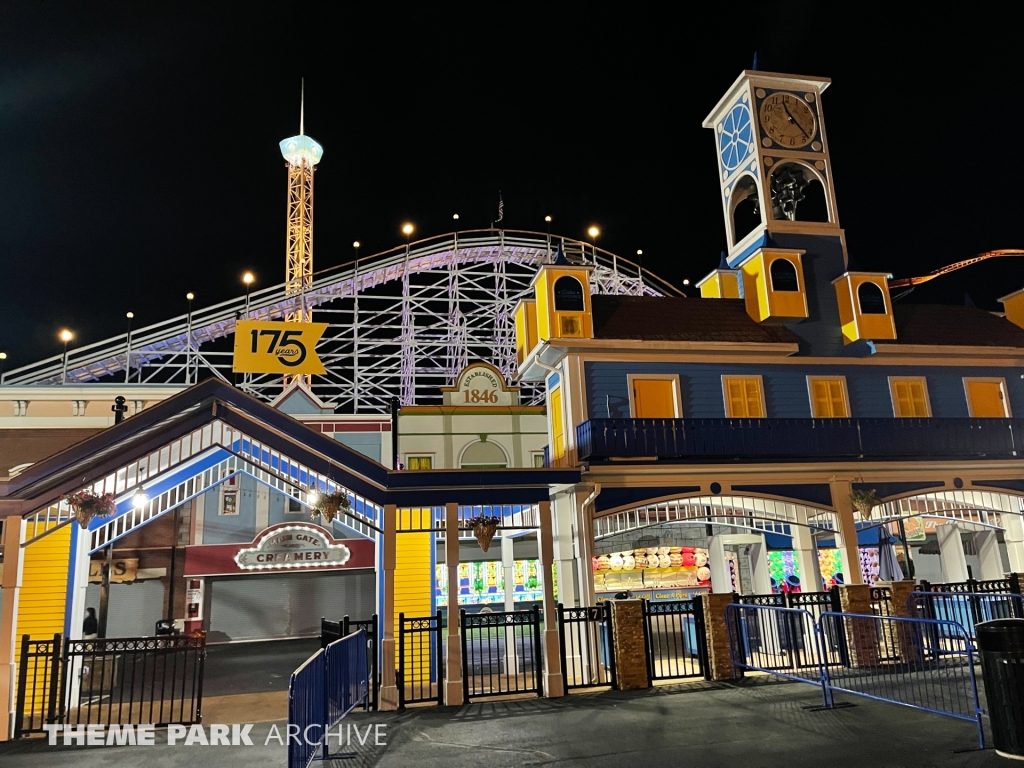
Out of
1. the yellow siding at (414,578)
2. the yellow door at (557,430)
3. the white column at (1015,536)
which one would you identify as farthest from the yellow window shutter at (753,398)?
the yellow siding at (414,578)

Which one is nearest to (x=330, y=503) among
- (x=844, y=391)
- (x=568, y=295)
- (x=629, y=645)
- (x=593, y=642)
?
(x=593, y=642)

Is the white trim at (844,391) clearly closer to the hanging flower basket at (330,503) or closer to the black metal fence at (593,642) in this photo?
the black metal fence at (593,642)

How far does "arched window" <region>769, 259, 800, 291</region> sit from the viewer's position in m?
17.4

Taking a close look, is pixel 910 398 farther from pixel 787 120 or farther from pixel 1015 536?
pixel 787 120

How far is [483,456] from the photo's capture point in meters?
23.9

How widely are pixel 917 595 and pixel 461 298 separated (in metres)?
21.6

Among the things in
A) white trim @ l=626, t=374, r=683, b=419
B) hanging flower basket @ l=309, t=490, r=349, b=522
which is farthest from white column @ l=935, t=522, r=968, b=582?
hanging flower basket @ l=309, t=490, r=349, b=522

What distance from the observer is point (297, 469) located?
12484 mm

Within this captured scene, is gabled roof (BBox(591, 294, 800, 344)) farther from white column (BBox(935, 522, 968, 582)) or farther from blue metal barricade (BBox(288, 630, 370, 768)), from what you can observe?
blue metal barricade (BBox(288, 630, 370, 768))

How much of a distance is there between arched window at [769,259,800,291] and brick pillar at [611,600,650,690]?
939cm

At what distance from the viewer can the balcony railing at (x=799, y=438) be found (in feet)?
48.5

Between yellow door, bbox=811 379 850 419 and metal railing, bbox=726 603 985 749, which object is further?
yellow door, bbox=811 379 850 419

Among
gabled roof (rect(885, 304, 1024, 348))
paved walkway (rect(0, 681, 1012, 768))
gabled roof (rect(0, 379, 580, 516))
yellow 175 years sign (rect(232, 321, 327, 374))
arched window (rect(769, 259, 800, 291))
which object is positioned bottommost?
paved walkway (rect(0, 681, 1012, 768))

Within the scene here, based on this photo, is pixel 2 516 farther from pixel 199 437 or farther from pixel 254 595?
pixel 254 595
